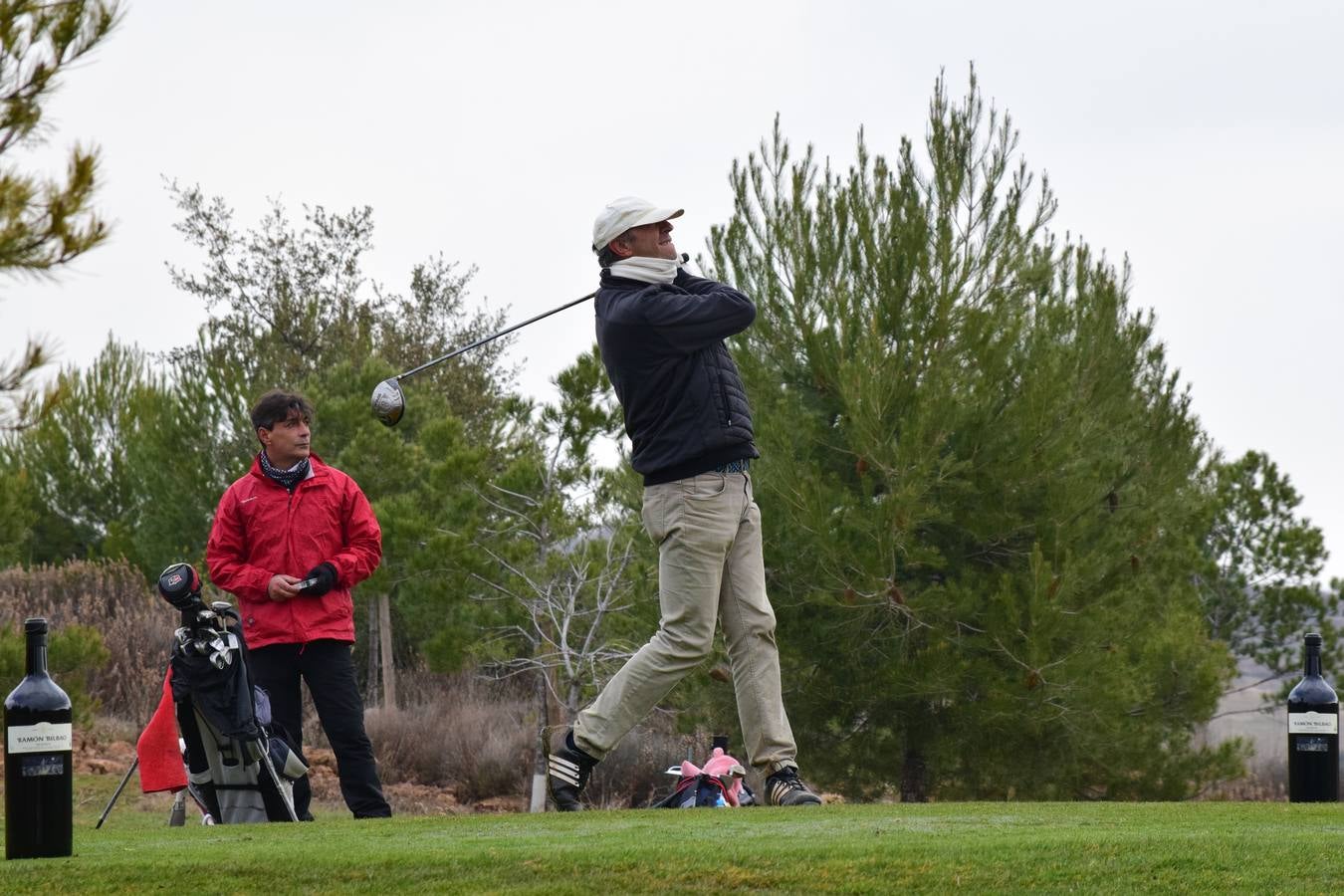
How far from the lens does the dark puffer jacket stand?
617cm

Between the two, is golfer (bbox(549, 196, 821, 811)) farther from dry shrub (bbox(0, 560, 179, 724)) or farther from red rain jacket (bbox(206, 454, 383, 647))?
dry shrub (bbox(0, 560, 179, 724))

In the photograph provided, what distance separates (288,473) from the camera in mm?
7645

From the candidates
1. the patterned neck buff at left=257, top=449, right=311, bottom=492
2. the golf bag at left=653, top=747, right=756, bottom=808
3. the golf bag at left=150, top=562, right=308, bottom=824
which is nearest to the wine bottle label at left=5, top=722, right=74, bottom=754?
the golf bag at left=150, top=562, right=308, bottom=824

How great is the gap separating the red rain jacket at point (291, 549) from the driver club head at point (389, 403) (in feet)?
1.24

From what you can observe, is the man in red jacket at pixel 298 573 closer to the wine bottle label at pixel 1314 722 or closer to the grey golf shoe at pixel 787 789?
the grey golf shoe at pixel 787 789

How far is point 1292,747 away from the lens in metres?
6.77

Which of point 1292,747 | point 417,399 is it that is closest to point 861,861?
point 1292,747

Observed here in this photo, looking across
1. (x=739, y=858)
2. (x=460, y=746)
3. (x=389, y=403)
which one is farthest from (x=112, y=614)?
(x=739, y=858)

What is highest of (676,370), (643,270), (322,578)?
(643,270)

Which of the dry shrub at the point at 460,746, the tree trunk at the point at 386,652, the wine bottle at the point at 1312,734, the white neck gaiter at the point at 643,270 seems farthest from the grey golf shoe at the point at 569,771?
the tree trunk at the point at 386,652

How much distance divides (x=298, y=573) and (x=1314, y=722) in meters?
3.95

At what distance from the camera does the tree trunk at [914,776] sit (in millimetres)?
15781

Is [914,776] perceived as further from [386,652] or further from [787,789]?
[787,789]

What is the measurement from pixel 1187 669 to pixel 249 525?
12073 millimetres
